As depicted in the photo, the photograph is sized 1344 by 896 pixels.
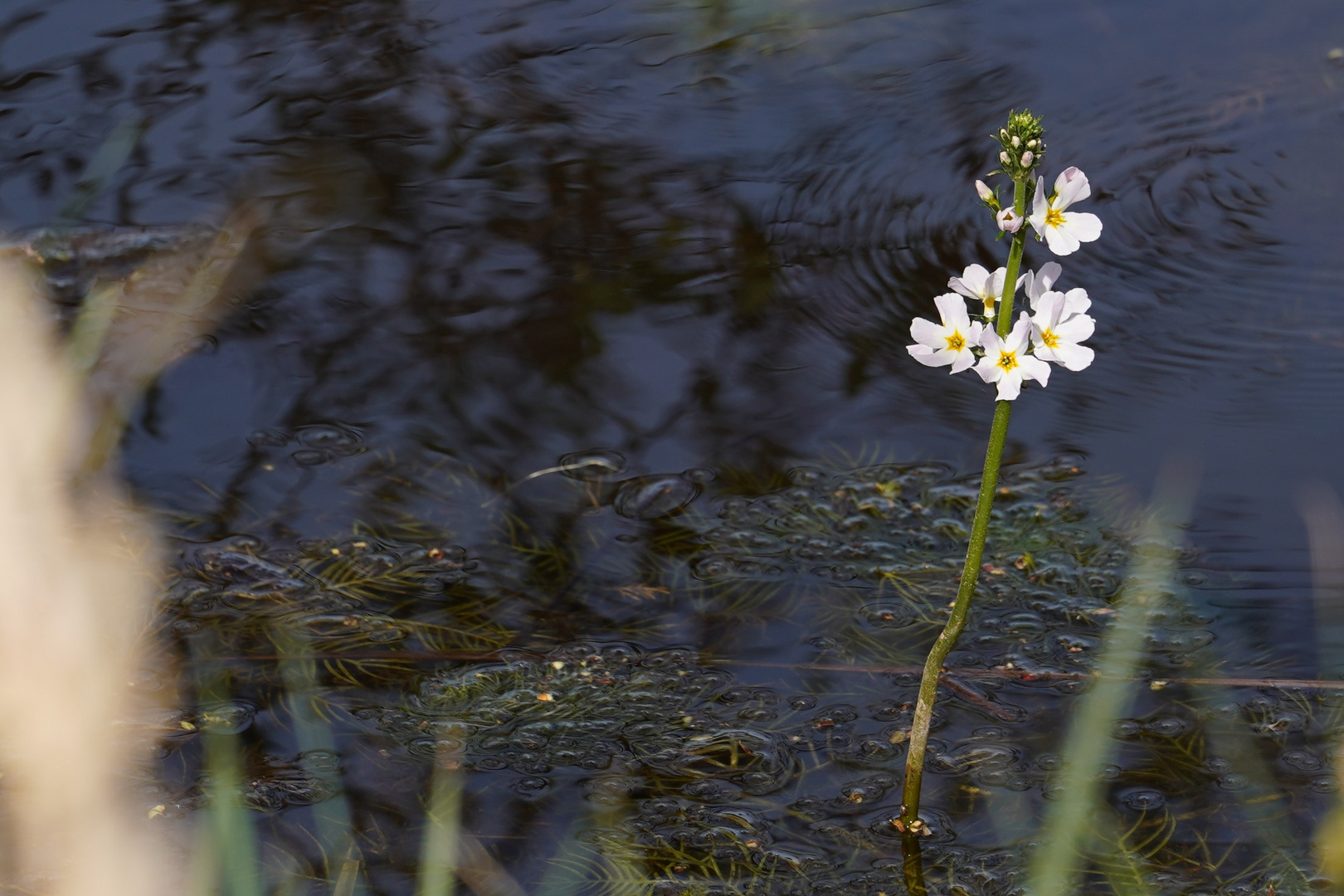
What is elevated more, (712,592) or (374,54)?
(374,54)

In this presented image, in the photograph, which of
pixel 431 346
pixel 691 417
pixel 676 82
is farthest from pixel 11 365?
pixel 676 82

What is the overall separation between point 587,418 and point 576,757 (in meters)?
0.94

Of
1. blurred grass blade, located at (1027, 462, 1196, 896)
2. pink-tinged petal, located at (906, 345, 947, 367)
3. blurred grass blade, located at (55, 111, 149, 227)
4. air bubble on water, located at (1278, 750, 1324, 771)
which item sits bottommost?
air bubble on water, located at (1278, 750, 1324, 771)

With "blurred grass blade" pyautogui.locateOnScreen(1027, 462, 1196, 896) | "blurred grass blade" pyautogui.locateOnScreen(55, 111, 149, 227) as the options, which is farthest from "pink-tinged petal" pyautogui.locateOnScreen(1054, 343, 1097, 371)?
"blurred grass blade" pyautogui.locateOnScreen(55, 111, 149, 227)

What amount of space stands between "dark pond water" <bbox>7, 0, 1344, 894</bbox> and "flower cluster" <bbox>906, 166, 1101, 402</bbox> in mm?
763

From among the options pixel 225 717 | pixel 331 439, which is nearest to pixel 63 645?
pixel 225 717

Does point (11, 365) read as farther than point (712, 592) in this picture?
Yes

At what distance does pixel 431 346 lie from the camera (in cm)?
304

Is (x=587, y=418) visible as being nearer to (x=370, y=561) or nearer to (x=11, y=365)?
(x=370, y=561)

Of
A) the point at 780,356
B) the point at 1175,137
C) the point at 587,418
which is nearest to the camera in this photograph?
the point at 587,418

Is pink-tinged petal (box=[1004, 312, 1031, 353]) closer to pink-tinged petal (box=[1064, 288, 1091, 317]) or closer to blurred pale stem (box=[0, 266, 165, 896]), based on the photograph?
pink-tinged petal (box=[1064, 288, 1091, 317])

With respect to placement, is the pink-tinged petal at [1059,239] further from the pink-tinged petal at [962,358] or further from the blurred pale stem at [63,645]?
the blurred pale stem at [63,645]

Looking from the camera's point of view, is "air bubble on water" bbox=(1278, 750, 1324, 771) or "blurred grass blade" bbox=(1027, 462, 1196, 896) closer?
"blurred grass blade" bbox=(1027, 462, 1196, 896)

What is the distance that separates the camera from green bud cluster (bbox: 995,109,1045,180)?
146cm
